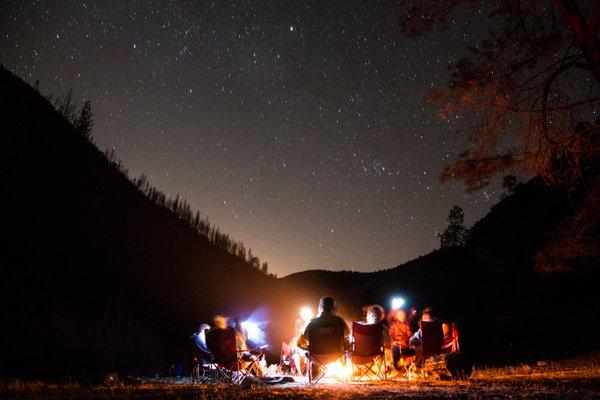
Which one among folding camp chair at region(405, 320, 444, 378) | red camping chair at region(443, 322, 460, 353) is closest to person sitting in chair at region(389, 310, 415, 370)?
red camping chair at region(443, 322, 460, 353)

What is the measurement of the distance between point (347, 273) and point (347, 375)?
168 feet

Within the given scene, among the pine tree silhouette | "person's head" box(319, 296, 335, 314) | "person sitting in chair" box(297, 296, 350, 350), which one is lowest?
"person sitting in chair" box(297, 296, 350, 350)

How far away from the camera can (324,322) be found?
20.9ft

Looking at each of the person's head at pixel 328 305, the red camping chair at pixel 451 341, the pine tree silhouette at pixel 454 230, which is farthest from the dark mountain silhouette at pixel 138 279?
the pine tree silhouette at pixel 454 230

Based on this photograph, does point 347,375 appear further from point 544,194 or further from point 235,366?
point 544,194

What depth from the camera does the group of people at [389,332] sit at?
6.42 m

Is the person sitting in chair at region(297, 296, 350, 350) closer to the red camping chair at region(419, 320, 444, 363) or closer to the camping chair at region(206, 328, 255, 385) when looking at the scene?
the camping chair at region(206, 328, 255, 385)

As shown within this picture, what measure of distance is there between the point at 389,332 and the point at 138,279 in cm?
1889

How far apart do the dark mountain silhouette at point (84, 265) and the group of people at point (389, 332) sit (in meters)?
6.40

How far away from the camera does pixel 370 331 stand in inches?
249

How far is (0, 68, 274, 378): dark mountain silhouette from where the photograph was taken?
11.3 meters

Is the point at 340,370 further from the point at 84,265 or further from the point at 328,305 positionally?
the point at 84,265

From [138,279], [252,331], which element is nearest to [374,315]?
[252,331]

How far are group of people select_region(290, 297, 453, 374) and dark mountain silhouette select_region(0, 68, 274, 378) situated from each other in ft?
21.0
